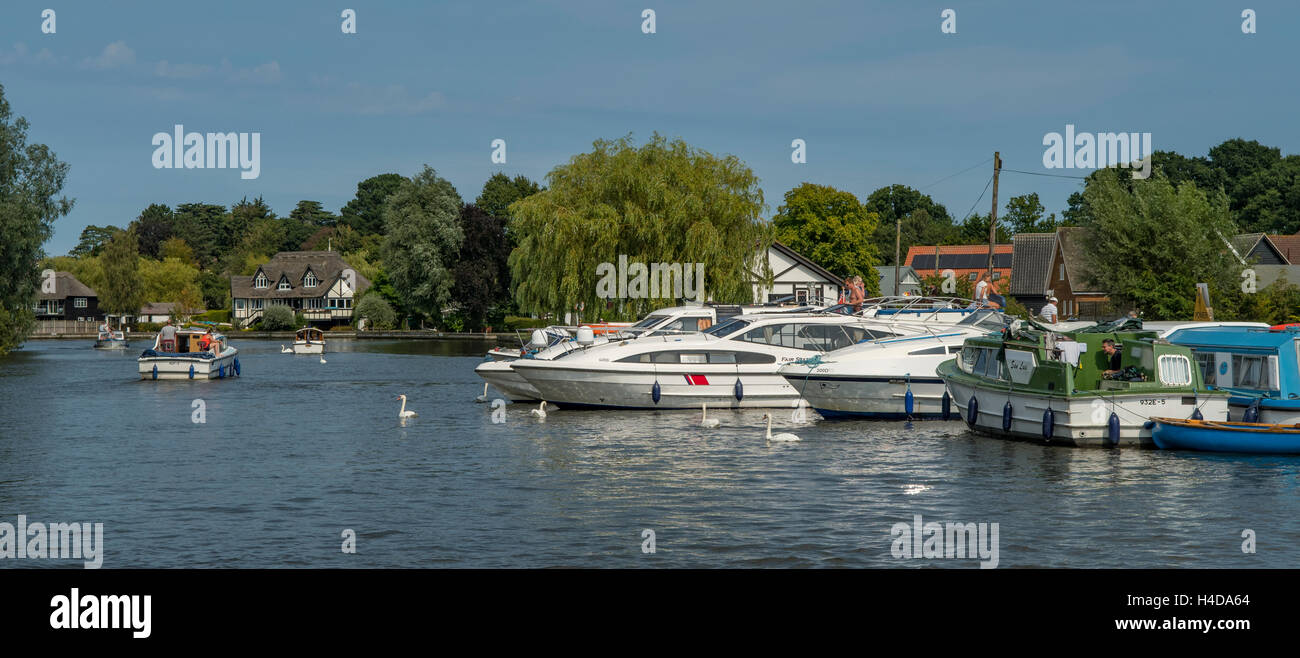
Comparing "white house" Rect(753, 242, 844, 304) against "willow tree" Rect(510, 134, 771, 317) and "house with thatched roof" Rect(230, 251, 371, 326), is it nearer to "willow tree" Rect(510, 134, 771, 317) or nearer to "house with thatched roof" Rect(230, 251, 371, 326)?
"willow tree" Rect(510, 134, 771, 317)

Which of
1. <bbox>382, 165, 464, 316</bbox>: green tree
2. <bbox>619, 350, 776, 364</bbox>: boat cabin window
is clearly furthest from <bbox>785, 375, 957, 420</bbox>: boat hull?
<bbox>382, 165, 464, 316</bbox>: green tree

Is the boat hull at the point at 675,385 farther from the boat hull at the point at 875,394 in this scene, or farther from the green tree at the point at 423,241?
the green tree at the point at 423,241

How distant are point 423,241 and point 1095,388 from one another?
304ft

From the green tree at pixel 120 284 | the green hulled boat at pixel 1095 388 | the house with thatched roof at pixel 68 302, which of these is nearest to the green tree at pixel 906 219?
the green tree at pixel 120 284

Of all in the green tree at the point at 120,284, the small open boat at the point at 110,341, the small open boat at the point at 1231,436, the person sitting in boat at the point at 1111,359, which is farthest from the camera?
the green tree at the point at 120,284

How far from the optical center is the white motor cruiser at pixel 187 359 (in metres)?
52.2

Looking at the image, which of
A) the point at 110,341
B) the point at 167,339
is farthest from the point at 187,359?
the point at 110,341

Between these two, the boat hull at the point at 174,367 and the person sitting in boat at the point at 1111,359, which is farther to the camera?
the boat hull at the point at 174,367

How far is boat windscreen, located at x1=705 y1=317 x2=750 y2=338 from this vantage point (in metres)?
34.0

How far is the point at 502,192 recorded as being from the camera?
13500 centimetres

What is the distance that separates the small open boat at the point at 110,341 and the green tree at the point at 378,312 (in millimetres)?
24786

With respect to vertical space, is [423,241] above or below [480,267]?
above

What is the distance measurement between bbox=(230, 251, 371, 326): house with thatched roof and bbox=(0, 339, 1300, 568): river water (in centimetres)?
11885

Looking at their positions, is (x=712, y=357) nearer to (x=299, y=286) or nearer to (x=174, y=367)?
(x=174, y=367)
